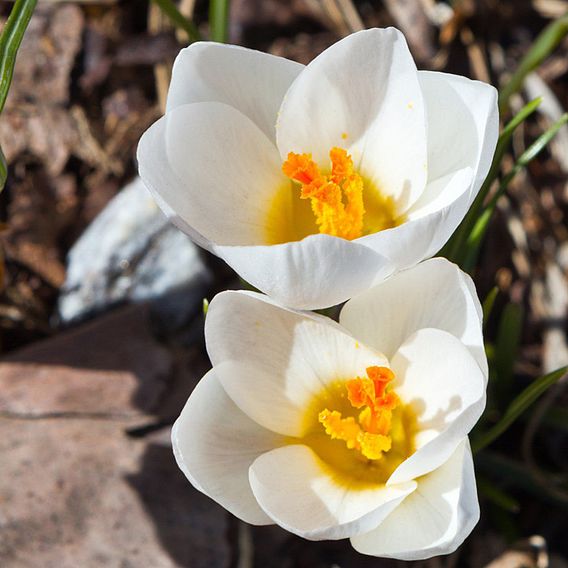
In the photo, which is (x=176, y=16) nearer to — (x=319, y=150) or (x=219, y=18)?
(x=219, y=18)

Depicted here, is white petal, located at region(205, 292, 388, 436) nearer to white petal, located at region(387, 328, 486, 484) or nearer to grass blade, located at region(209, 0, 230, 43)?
white petal, located at region(387, 328, 486, 484)

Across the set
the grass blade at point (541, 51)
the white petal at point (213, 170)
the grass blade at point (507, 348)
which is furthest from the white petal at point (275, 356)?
the grass blade at point (541, 51)

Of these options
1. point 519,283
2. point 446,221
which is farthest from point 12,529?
point 519,283

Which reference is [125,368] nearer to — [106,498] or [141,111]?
[106,498]

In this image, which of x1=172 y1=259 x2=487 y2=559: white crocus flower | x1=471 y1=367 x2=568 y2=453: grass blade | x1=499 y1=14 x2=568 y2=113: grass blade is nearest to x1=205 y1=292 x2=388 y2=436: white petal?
x1=172 y1=259 x2=487 y2=559: white crocus flower

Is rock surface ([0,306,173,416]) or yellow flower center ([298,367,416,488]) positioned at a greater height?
yellow flower center ([298,367,416,488])

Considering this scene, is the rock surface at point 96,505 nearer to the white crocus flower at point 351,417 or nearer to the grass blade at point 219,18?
the white crocus flower at point 351,417

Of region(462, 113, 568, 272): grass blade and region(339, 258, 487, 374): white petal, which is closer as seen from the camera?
region(339, 258, 487, 374): white petal
